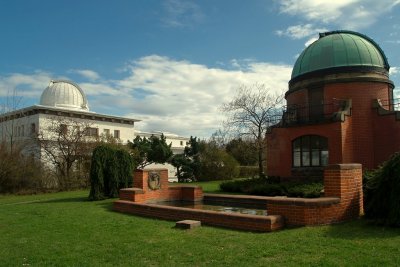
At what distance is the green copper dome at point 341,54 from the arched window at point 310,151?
4301 millimetres

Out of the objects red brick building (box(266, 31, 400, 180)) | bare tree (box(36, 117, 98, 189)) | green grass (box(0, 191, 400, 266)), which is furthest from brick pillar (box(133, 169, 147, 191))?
bare tree (box(36, 117, 98, 189))

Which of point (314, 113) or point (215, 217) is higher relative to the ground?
point (314, 113)

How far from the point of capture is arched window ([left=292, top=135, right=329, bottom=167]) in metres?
21.5

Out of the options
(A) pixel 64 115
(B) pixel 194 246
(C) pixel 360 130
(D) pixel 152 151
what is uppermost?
(A) pixel 64 115

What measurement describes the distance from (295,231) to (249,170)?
37.5 metres

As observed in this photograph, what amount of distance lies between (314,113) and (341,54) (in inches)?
150

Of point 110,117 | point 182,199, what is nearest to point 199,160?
point 110,117

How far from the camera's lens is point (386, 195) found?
332 inches

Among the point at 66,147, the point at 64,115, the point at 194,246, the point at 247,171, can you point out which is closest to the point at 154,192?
the point at 194,246

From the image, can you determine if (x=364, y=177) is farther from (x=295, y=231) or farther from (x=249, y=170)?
(x=249, y=170)

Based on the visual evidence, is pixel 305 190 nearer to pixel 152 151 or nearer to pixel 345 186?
pixel 345 186

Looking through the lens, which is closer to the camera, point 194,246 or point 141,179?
point 194,246

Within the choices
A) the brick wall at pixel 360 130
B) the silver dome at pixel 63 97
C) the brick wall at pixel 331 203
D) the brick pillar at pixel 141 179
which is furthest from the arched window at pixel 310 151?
the silver dome at pixel 63 97

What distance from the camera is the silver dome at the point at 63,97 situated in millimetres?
49125
